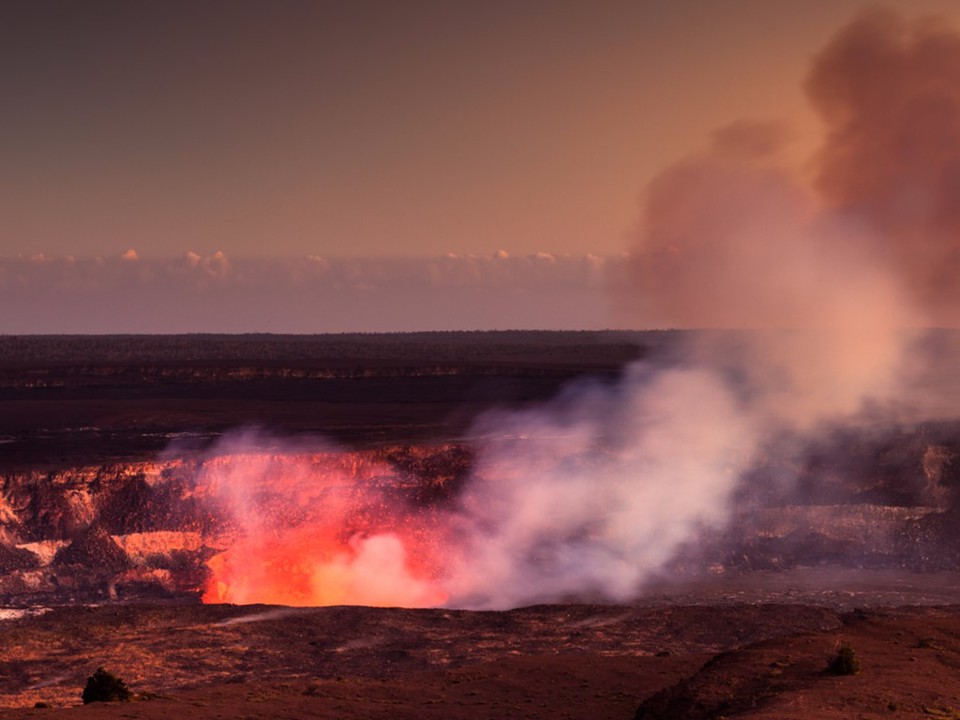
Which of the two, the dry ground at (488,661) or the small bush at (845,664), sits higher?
the small bush at (845,664)

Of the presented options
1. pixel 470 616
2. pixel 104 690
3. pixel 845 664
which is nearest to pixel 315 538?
pixel 470 616

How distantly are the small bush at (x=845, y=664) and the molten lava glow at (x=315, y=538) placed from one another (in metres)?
15.9

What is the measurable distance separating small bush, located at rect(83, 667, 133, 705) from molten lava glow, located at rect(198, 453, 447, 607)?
527 inches

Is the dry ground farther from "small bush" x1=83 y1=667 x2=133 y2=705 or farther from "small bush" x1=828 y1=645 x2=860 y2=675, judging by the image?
"small bush" x1=83 y1=667 x2=133 y2=705

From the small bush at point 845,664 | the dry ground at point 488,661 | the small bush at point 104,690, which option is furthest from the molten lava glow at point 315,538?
the small bush at point 845,664

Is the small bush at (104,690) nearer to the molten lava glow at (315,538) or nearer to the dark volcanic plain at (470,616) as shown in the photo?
the dark volcanic plain at (470,616)

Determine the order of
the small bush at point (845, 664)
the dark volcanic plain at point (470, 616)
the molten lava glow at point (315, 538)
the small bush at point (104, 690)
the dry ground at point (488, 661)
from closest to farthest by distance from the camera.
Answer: the dry ground at point (488, 661)
the small bush at point (104, 690)
the dark volcanic plain at point (470, 616)
the small bush at point (845, 664)
the molten lava glow at point (315, 538)

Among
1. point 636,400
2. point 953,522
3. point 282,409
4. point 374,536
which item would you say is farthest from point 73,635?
point 636,400

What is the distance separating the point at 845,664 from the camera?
2519 centimetres

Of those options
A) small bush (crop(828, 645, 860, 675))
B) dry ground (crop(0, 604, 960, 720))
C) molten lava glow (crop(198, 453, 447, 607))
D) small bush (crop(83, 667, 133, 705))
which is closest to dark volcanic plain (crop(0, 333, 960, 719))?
dry ground (crop(0, 604, 960, 720))

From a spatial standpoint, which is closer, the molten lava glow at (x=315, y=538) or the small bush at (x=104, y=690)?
the small bush at (x=104, y=690)

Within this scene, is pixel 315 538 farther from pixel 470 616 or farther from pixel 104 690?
pixel 104 690

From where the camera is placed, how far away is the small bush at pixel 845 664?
2519 cm

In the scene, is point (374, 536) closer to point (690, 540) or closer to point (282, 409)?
point (690, 540)
